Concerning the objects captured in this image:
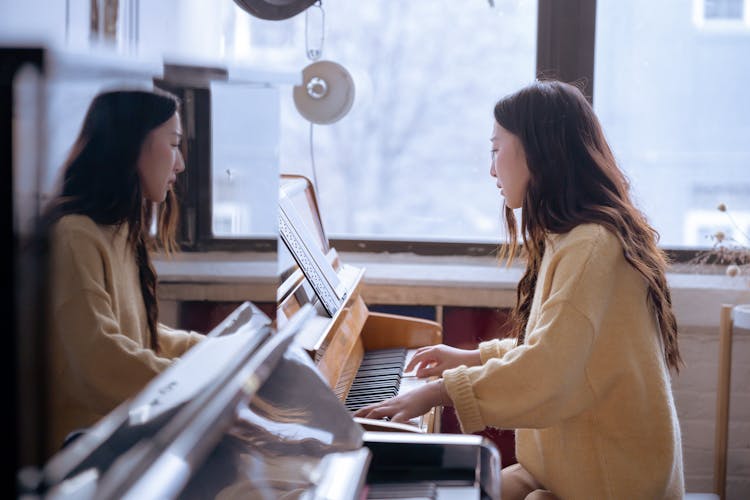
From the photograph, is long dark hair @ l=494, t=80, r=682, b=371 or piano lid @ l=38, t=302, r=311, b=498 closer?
piano lid @ l=38, t=302, r=311, b=498

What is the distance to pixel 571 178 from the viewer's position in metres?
1.83

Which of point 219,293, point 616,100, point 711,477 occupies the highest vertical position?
point 616,100

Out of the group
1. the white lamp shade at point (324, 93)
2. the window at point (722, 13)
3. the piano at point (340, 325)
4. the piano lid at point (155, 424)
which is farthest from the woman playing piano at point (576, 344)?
the window at point (722, 13)

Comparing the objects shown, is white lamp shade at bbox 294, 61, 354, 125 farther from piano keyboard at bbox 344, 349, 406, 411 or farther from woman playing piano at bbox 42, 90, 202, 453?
woman playing piano at bbox 42, 90, 202, 453

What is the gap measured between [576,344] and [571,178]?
39 centimetres

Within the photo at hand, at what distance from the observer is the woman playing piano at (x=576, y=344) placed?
5.33 ft

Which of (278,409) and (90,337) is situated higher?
(90,337)

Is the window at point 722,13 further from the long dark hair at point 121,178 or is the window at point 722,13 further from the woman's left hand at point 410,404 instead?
the long dark hair at point 121,178

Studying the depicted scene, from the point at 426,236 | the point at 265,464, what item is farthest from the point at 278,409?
the point at 426,236

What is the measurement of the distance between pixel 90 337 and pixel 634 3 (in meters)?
2.69

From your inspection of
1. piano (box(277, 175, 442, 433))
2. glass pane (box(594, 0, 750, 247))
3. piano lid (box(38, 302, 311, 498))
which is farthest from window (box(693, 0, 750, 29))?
piano lid (box(38, 302, 311, 498))

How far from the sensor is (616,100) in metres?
2.99

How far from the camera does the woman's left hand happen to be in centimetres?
163

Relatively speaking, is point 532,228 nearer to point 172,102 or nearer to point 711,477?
point 172,102
